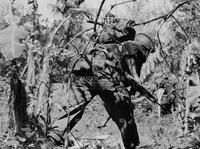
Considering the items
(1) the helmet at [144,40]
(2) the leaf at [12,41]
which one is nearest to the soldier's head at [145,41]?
(1) the helmet at [144,40]

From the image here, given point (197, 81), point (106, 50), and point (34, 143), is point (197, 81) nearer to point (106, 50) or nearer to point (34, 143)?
point (106, 50)

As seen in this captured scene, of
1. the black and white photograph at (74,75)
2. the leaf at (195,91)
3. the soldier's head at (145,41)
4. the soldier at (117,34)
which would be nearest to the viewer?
the black and white photograph at (74,75)

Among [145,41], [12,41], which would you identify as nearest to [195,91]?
[145,41]

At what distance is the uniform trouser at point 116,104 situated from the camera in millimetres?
2199

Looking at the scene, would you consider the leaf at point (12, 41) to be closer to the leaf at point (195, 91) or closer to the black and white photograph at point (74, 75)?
the black and white photograph at point (74, 75)

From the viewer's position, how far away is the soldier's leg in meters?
2.21

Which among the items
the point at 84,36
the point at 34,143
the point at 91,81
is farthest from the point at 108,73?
the point at 34,143

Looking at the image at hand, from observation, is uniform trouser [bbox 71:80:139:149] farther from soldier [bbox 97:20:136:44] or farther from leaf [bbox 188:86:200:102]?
leaf [bbox 188:86:200:102]

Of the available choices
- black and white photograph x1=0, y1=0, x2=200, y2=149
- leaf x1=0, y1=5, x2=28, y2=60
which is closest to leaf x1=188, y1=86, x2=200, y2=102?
black and white photograph x1=0, y1=0, x2=200, y2=149

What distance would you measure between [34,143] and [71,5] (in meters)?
0.70

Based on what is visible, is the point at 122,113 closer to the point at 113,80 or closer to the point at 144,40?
the point at 113,80

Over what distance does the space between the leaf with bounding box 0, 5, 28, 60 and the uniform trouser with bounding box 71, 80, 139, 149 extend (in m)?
1.17

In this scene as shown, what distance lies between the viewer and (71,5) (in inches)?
73.1

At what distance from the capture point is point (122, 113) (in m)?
2.21
